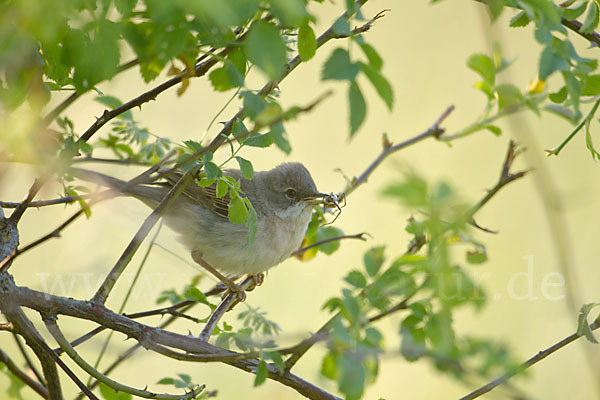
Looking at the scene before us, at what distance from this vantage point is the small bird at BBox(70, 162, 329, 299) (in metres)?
3.31

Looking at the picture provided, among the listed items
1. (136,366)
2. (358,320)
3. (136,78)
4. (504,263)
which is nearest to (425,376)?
(504,263)

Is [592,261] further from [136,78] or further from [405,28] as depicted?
[136,78]

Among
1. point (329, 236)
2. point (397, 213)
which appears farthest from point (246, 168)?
point (397, 213)

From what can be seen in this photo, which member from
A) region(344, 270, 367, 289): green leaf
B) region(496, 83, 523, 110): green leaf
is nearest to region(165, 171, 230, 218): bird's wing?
region(496, 83, 523, 110): green leaf

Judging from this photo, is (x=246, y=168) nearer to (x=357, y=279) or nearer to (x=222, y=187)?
(x=222, y=187)

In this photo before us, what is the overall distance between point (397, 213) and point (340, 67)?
4332 millimetres

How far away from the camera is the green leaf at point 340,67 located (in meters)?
1.12

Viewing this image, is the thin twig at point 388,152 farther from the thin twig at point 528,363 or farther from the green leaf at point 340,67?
the green leaf at point 340,67

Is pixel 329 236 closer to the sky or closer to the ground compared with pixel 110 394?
closer to the sky

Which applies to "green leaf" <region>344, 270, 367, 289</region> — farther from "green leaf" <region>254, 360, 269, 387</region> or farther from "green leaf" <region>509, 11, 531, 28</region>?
"green leaf" <region>509, 11, 531, 28</region>

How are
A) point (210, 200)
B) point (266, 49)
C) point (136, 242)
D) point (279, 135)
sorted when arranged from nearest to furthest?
point (266, 49) → point (279, 135) → point (136, 242) → point (210, 200)

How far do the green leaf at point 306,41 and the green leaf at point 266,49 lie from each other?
21 cm

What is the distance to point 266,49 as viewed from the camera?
101 centimetres

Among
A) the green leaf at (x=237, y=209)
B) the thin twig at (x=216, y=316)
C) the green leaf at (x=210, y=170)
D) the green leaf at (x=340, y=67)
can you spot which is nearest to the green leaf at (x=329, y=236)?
the thin twig at (x=216, y=316)
